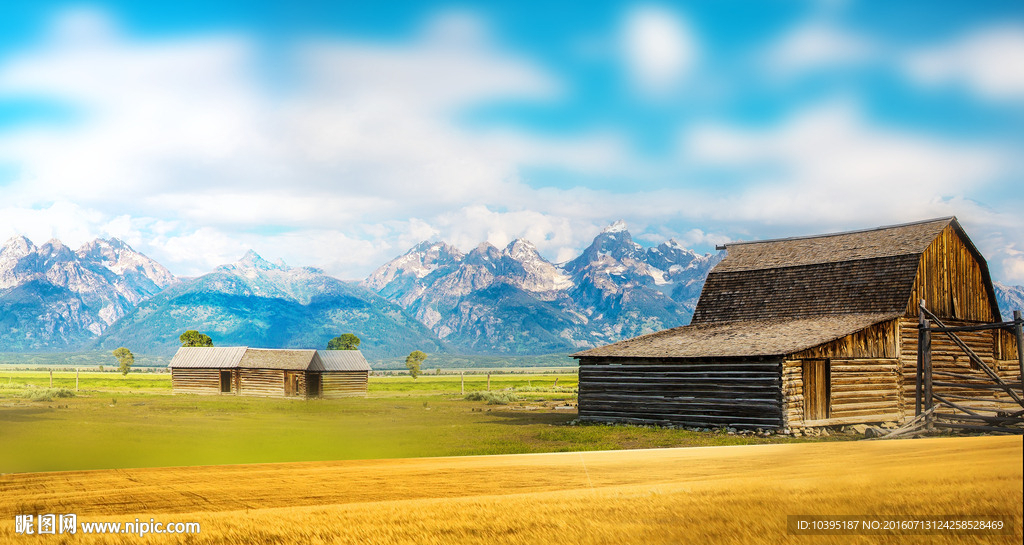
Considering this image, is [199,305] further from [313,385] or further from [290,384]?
[313,385]

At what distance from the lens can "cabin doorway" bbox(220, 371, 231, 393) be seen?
27.7 metres

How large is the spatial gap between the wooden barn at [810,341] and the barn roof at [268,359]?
13.3m

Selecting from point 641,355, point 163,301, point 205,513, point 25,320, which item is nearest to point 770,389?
point 641,355

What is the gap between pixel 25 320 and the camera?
156ft

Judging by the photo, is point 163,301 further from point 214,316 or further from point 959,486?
point 959,486

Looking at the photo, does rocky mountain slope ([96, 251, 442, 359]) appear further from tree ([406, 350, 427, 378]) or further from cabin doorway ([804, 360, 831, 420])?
cabin doorway ([804, 360, 831, 420])

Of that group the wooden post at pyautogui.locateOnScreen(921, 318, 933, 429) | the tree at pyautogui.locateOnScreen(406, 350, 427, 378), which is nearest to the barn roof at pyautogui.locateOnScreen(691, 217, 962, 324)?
the wooden post at pyautogui.locateOnScreen(921, 318, 933, 429)

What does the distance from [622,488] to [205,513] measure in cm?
347

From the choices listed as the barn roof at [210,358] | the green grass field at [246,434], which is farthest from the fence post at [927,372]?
the barn roof at [210,358]

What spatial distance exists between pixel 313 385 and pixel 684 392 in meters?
16.0

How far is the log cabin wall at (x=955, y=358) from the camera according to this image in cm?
3177

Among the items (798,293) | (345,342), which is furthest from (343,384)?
(798,293)

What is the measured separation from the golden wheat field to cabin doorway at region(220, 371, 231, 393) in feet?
66.5

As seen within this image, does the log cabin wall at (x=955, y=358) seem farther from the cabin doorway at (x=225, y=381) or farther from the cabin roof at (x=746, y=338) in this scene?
the cabin doorway at (x=225, y=381)
